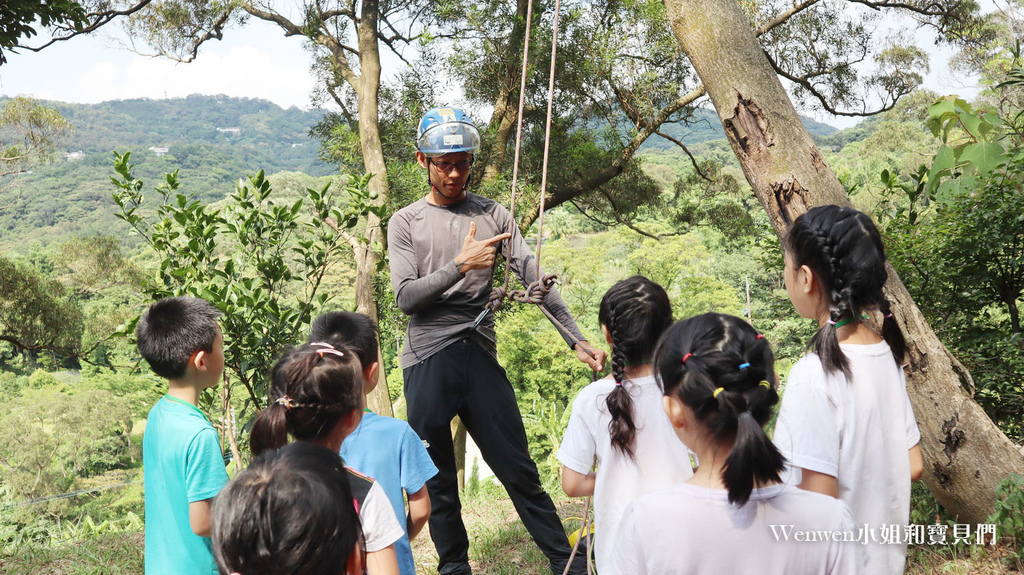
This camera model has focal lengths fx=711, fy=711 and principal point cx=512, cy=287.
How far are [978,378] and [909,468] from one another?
2.63 metres

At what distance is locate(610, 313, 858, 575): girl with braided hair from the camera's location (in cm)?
119

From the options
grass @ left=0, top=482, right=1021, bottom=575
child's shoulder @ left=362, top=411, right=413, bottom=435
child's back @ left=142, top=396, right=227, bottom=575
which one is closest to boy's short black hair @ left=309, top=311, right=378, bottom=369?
child's shoulder @ left=362, top=411, right=413, bottom=435

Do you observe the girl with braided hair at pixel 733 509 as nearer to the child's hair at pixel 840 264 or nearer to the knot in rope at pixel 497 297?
the child's hair at pixel 840 264

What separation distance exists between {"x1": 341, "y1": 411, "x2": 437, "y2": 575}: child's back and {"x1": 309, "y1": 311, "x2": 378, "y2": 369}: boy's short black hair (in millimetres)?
242

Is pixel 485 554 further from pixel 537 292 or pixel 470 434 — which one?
pixel 537 292

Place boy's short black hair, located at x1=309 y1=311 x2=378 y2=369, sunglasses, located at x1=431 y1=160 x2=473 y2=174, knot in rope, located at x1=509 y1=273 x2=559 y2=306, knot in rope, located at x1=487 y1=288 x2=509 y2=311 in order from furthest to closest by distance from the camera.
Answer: sunglasses, located at x1=431 y1=160 x2=473 y2=174 < knot in rope, located at x1=487 y1=288 x2=509 y2=311 < knot in rope, located at x1=509 y1=273 x2=559 y2=306 < boy's short black hair, located at x1=309 y1=311 x2=378 y2=369

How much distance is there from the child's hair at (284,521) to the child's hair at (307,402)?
1.44ft

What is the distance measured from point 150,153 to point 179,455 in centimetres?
9187

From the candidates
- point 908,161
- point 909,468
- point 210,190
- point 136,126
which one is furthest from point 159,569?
point 136,126

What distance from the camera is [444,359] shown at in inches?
106

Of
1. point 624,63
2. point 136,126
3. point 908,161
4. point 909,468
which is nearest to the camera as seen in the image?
point 909,468

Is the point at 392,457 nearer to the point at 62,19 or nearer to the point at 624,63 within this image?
the point at 62,19

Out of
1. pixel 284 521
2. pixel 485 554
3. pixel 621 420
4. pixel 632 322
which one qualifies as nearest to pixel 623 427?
pixel 621 420

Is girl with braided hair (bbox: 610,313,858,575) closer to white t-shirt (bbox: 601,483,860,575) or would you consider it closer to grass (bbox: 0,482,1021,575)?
white t-shirt (bbox: 601,483,860,575)
